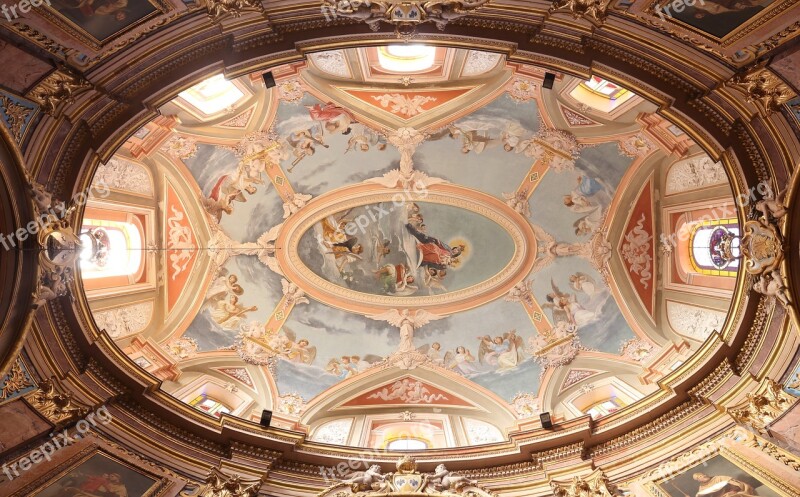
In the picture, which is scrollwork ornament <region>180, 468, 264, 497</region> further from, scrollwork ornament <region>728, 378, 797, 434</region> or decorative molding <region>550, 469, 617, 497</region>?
scrollwork ornament <region>728, 378, 797, 434</region>

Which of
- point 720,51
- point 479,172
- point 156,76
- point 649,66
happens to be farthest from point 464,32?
point 479,172

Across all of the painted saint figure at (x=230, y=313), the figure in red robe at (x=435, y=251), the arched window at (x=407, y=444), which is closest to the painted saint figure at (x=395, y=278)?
the figure in red robe at (x=435, y=251)

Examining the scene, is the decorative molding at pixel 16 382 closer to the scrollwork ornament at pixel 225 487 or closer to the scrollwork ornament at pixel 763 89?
the scrollwork ornament at pixel 225 487

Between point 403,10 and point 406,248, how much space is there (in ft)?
37.9

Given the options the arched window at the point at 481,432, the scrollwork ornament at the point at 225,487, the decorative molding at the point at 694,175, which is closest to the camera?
the scrollwork ornament at the point at 225,487

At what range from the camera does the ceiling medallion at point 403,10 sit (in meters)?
11.2

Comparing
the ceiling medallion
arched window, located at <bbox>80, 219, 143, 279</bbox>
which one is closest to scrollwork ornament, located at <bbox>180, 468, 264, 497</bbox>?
arched window, located at <bbox>80, 219, 143, 279</bbox>

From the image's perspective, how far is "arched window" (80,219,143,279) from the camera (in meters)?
15.8

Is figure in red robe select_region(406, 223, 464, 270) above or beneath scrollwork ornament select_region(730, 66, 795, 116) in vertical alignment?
above

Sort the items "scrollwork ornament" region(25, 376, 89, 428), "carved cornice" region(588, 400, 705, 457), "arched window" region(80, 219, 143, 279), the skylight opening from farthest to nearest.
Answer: the skylight opening → "arched window" region(80, 219, 143, 279) → "carved cornice" region(588, 400, 705, 457) → "scrollwork ornament" region(25, 376, 89, 428)

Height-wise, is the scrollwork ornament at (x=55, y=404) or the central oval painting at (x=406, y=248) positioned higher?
the central oval painting at (x=406, y=248)

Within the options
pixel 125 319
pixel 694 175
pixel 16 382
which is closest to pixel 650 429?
pixel 694 175

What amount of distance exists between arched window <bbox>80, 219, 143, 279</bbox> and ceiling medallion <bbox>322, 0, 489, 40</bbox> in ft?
26.2

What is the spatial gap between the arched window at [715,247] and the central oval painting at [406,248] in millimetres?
5974
